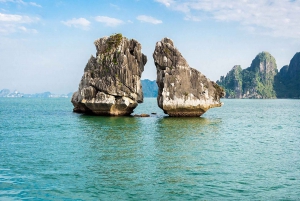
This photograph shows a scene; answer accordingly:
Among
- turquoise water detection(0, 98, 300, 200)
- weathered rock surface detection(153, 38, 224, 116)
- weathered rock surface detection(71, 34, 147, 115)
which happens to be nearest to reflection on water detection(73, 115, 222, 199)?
turquoise water detection(0, 98, 300, 200)

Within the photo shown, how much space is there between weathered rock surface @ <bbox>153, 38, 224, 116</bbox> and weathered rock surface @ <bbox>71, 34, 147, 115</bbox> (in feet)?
13.1

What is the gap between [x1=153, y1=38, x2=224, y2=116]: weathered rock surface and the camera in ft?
158

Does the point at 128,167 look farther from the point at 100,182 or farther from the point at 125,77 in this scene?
the point at 125,77

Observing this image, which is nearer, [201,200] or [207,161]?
[201,200]

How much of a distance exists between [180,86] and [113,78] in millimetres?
10333

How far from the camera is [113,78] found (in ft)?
168

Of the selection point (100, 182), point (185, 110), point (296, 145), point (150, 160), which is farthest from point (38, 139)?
point (185, 110)

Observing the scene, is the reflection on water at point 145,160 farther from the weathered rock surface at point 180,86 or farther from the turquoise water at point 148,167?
the weathered rock surface at point 180,86

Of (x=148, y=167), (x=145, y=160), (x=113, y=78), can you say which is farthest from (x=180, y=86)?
(x=148, y=167)

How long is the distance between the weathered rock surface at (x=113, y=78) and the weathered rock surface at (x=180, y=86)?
157 inches

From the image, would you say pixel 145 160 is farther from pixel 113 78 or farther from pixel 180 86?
pixel 113 78

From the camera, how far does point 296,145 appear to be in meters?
27.4

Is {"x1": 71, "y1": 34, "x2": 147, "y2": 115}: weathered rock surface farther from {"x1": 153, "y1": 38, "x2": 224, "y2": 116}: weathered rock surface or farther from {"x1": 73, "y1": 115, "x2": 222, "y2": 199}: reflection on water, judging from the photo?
{"x1": 73, "y1": 115, "x2": 222, "y2": 199}: reflection on water

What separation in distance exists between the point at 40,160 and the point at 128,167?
562 centimetres
